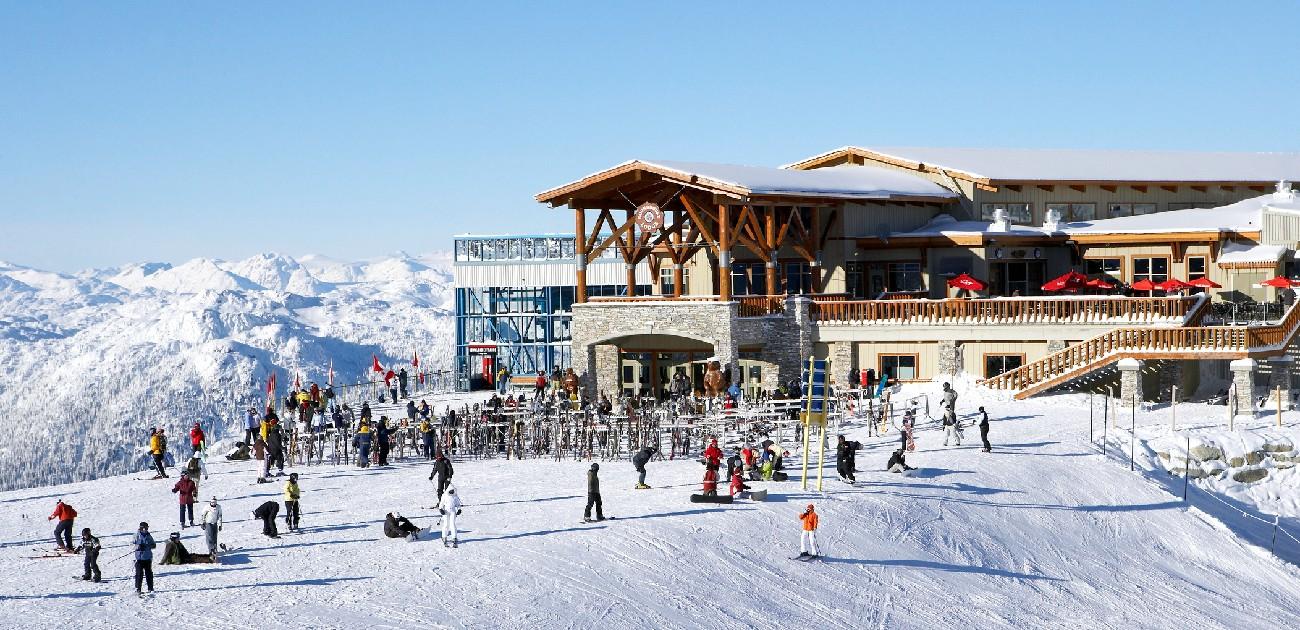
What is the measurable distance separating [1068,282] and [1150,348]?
18.7 feet

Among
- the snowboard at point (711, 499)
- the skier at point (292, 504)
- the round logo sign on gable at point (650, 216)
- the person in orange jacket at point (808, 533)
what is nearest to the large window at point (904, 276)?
the round logo sign on gable at point (650, 216)

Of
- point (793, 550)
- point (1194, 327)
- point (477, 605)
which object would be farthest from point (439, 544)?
point (1194, 327)

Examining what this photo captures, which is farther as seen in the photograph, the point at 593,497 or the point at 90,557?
the point at 593,497

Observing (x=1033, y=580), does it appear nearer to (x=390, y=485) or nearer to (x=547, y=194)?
(x=390, y=485)

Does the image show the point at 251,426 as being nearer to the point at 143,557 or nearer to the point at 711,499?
the point at 711,499

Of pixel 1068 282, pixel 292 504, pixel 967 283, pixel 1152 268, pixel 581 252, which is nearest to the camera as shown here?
pixel 292 504

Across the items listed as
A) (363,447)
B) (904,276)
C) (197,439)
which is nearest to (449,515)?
(363,447)

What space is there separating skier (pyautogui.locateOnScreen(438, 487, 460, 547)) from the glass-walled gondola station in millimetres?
61873

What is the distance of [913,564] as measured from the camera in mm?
29078

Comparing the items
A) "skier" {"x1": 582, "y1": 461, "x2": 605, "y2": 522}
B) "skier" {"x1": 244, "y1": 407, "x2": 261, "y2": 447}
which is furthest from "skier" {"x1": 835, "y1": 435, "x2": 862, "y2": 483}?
"skier" {"x1": 244, "y1": 407, "x2": 261, "y2": 447}

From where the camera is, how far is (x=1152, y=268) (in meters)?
51.5

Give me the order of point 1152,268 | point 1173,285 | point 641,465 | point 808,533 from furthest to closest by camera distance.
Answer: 1. point 1152,268
2. point 1173,285
3. point 641,465
4. point 808,533

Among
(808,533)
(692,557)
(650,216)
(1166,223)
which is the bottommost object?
(692,557)

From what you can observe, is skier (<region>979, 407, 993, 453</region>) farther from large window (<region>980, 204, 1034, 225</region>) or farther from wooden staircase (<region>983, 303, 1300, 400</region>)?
large window (<region>980, 204, 1034, 225</region>)
